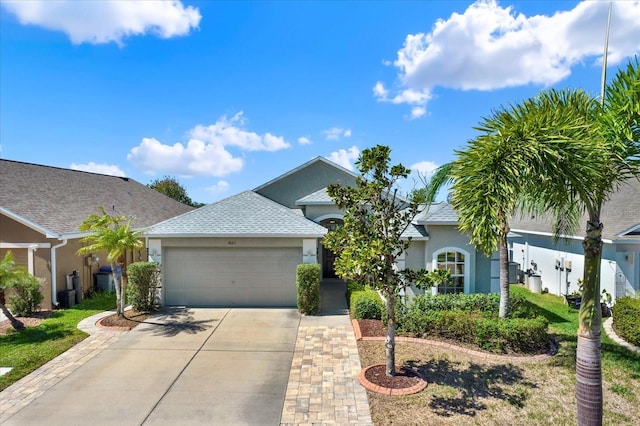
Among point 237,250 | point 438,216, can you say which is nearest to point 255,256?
point 237,250

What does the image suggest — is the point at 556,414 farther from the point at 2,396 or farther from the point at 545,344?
the point at 2,396

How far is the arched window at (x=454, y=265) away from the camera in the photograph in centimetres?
1412

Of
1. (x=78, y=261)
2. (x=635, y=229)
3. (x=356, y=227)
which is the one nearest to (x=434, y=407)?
(x=356, y=227)

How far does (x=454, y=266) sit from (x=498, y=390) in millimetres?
7401

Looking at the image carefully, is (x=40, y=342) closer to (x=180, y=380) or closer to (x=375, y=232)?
(x=180, y=380)

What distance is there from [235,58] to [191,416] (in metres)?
12.3

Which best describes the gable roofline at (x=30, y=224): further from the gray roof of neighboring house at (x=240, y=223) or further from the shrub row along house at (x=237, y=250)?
the gray roof of neighboring house at (x=240, y=223)

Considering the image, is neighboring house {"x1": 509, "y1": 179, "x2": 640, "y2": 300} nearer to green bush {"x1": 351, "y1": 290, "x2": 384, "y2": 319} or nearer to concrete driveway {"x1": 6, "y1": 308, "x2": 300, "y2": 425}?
green bush {"x1": 351, "y1": 290, "x2": 384, "y2": 319}

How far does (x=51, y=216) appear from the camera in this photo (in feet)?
48.3

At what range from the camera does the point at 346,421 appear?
6172mm

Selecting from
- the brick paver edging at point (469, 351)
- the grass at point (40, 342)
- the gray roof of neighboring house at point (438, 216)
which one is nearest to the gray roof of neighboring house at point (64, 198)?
the grass at point (40, 342)

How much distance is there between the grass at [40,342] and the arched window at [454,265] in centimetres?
1206

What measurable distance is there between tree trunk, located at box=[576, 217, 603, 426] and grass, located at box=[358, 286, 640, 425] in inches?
42.0

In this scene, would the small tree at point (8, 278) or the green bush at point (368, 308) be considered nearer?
the small tree at point (8, 278)
